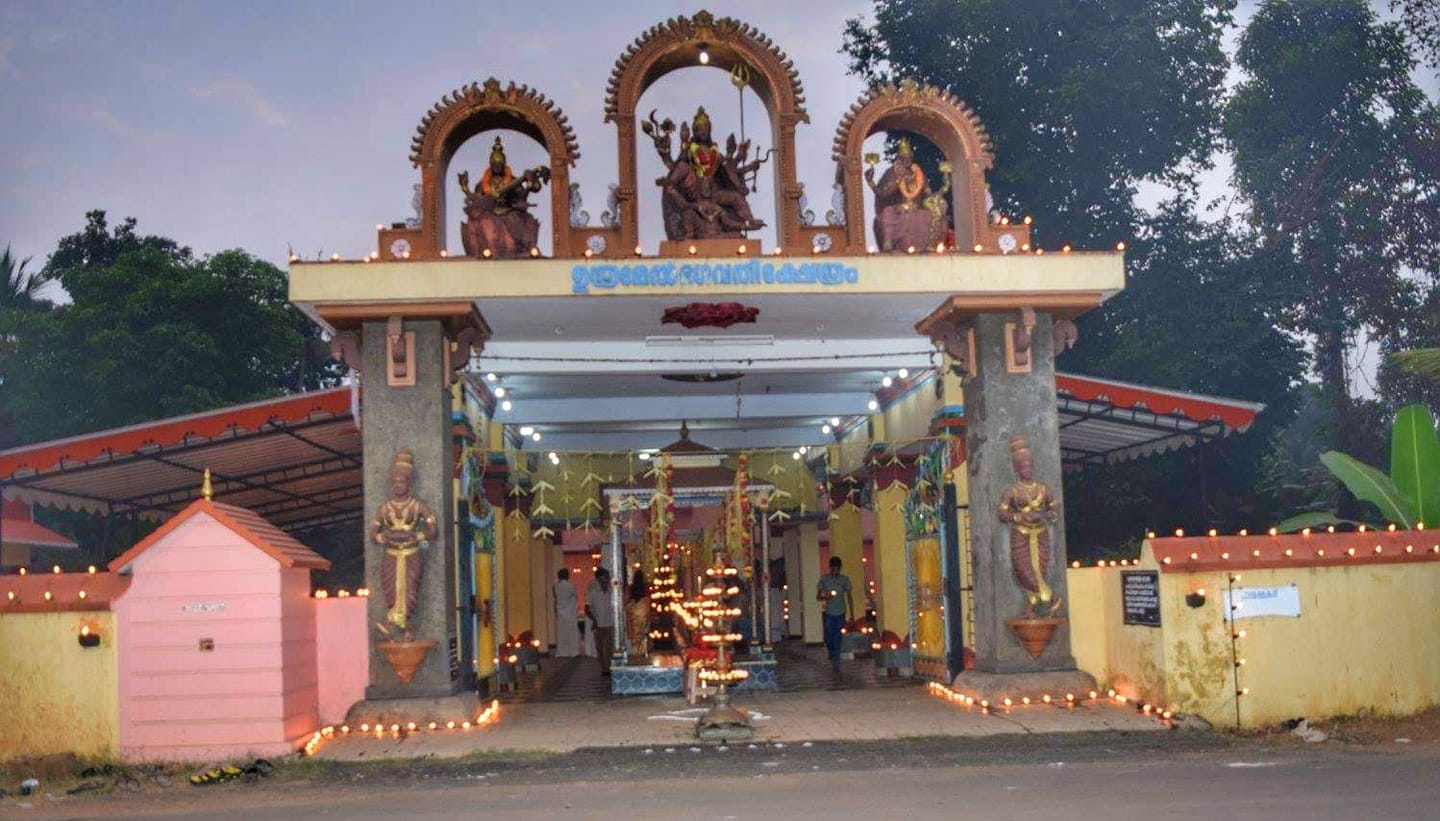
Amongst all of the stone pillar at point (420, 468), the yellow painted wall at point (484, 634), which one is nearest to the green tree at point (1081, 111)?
the yellow painted wall at point (484, 634)

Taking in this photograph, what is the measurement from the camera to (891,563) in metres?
20.6

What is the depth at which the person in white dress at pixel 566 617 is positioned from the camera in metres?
23.9

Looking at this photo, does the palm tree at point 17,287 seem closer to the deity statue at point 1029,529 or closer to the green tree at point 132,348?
the green tree at point 132,348

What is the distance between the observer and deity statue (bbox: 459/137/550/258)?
14.8m

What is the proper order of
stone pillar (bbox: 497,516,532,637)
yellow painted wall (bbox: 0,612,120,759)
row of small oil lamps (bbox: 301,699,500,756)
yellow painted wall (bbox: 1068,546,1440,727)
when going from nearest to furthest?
yellow painted wall (bbox: 0,612,120,759), yellow painted wall (bbox: 1068,546,1440,727), row of small oil lamps (bbox: 301,699,500,756), stone pillar (bbox: 497,516,532,637)

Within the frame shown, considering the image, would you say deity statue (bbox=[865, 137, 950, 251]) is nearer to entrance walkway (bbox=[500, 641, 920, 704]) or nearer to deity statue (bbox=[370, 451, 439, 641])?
deity statue (bbox=[370, 451, 439, 641])

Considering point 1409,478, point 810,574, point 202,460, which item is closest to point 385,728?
point 202,460

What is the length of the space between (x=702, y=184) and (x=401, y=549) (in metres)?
4.74

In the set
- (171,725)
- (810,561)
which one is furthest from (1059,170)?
(171,725)

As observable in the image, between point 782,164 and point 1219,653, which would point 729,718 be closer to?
point 1219,653

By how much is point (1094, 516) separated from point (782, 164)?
13123mm

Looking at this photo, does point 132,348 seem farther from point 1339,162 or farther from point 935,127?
point 1339,162

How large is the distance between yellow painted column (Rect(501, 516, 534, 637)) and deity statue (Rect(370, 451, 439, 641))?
26.1 feet

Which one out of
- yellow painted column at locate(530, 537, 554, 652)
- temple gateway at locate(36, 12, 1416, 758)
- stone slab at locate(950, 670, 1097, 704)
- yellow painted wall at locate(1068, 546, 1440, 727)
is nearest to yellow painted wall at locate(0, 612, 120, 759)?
temple gateway at locate(36, 12, 1416, 758)
